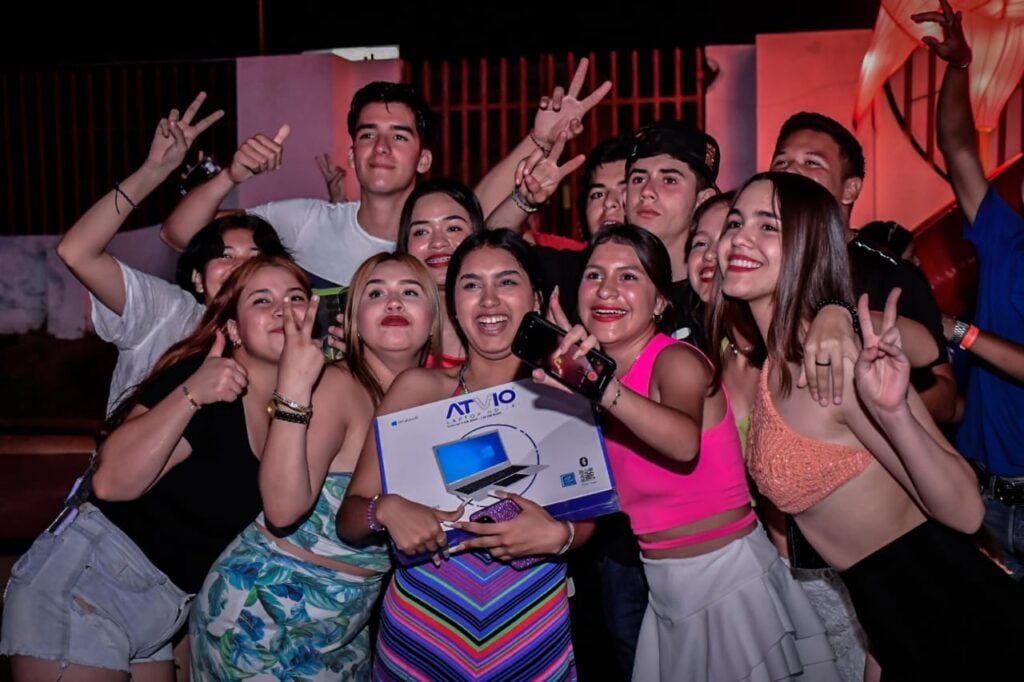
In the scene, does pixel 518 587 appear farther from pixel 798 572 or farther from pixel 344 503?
pixel 798 572

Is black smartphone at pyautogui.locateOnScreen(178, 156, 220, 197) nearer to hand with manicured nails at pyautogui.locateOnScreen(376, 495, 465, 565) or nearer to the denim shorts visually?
the denim shorts

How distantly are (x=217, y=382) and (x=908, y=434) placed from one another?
1.88 meters

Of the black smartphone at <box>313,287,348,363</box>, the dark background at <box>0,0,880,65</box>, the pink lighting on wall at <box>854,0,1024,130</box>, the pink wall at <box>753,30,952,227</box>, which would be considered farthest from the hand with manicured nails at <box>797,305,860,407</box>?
the dark background at <box>0,0,880,65</box>

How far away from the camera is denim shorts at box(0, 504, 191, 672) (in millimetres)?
2719

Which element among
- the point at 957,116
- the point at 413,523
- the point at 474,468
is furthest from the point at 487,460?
the point at 957,116

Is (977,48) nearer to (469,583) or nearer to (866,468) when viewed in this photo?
(866,468)

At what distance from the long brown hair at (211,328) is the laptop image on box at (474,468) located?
0.91 meters

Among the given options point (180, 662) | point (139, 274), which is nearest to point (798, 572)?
point (180, 662)

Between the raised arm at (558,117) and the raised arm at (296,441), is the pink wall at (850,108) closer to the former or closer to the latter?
the raised arm at (558,117)

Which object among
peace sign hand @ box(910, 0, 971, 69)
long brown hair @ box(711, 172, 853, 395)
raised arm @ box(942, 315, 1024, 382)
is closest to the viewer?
long brown hair @ box(711, 172, 853, 395)

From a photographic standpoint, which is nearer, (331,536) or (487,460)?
(487,460)

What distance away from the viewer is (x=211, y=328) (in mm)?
3072

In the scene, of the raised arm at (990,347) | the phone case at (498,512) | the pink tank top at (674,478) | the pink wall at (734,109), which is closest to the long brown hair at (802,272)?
the pink tank top at (674,478)

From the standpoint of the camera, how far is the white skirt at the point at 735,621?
270 cm
